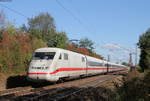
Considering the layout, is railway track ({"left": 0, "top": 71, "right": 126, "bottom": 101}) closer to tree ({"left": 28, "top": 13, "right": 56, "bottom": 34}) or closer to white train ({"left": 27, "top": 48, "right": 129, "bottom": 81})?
white train ({"left": 27, "top": 48, "right": 129, "bottom": 81})

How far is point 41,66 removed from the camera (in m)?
19.9

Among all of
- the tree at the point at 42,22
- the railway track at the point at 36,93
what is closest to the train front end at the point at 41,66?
the railway track at the point at 36,93

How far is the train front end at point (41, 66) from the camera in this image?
19.4 m

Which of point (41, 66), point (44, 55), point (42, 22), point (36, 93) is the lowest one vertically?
point (36, 93)

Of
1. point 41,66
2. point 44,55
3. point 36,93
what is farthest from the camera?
point 44,55

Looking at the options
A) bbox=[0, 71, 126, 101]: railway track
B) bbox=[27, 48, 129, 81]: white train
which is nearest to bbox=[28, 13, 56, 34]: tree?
bbox=[27, 48, 129, 81]: white train

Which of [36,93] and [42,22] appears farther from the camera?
[42,22]

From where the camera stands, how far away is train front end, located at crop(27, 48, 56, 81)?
63.7 feet

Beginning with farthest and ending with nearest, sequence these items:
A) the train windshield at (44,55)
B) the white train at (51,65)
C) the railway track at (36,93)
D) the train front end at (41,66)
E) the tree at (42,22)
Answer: the tree at (42,22) → the train windshield at (44,55) → the white train at (51,65) → the train front end at (41,66) → the railway track at (36,93)

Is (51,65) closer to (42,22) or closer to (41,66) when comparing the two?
(41,66)

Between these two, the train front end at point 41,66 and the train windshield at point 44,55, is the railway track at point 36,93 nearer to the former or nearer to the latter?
the train front end at point 41,66

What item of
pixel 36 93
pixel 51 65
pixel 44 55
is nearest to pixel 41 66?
pixel 51 65

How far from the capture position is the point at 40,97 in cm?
1436

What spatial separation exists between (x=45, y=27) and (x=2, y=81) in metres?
60.1
